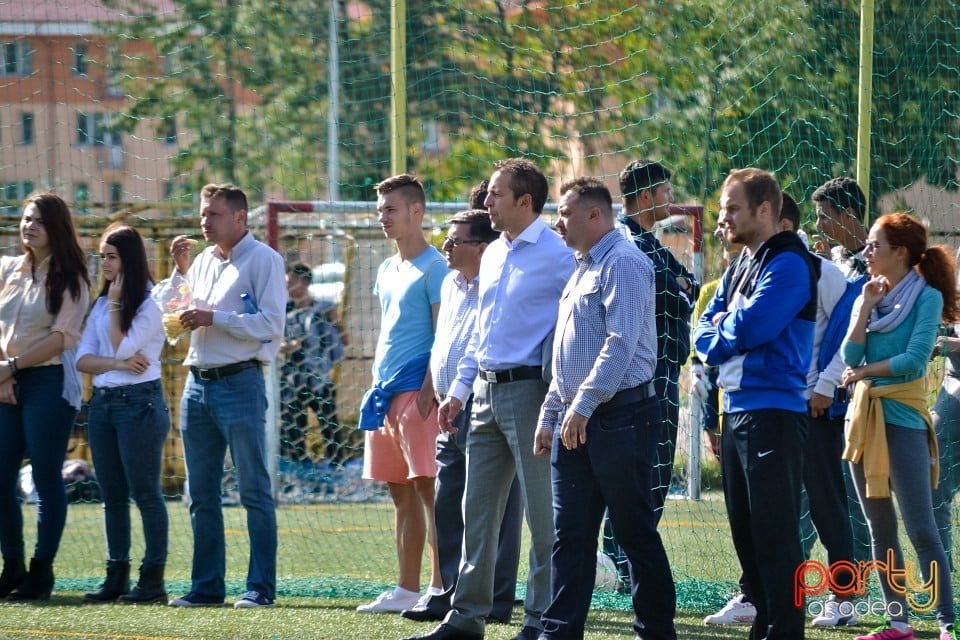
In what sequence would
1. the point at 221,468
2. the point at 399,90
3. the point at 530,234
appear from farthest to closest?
1. the point at 399,90
2. the point at 221,468
3. the point at 530,234

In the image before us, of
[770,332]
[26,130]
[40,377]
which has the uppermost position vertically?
[26,130]

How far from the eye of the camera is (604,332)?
485cm

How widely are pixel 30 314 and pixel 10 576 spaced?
4.25 ft

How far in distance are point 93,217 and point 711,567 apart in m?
5.99

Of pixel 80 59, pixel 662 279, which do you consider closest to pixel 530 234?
pixel 662 279

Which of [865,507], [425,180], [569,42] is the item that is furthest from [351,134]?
[865,507]

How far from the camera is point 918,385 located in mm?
5395

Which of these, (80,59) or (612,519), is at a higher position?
(80,59)

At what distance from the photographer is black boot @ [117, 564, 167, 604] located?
20.9ft

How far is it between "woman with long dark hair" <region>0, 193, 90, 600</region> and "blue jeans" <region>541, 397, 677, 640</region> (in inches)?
115

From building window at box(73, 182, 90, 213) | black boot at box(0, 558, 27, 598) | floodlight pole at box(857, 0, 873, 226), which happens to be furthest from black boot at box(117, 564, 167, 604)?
building window at box(73, 182, 90, 213)

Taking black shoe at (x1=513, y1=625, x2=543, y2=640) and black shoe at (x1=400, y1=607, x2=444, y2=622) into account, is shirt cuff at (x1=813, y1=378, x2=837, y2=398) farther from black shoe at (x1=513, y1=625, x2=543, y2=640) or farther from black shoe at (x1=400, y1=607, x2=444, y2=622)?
black shoe at (x1=400, y1=607, x2=444, y2=622)

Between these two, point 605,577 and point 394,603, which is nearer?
point 394,603

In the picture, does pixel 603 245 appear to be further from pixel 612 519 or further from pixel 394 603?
pixel 394 603
